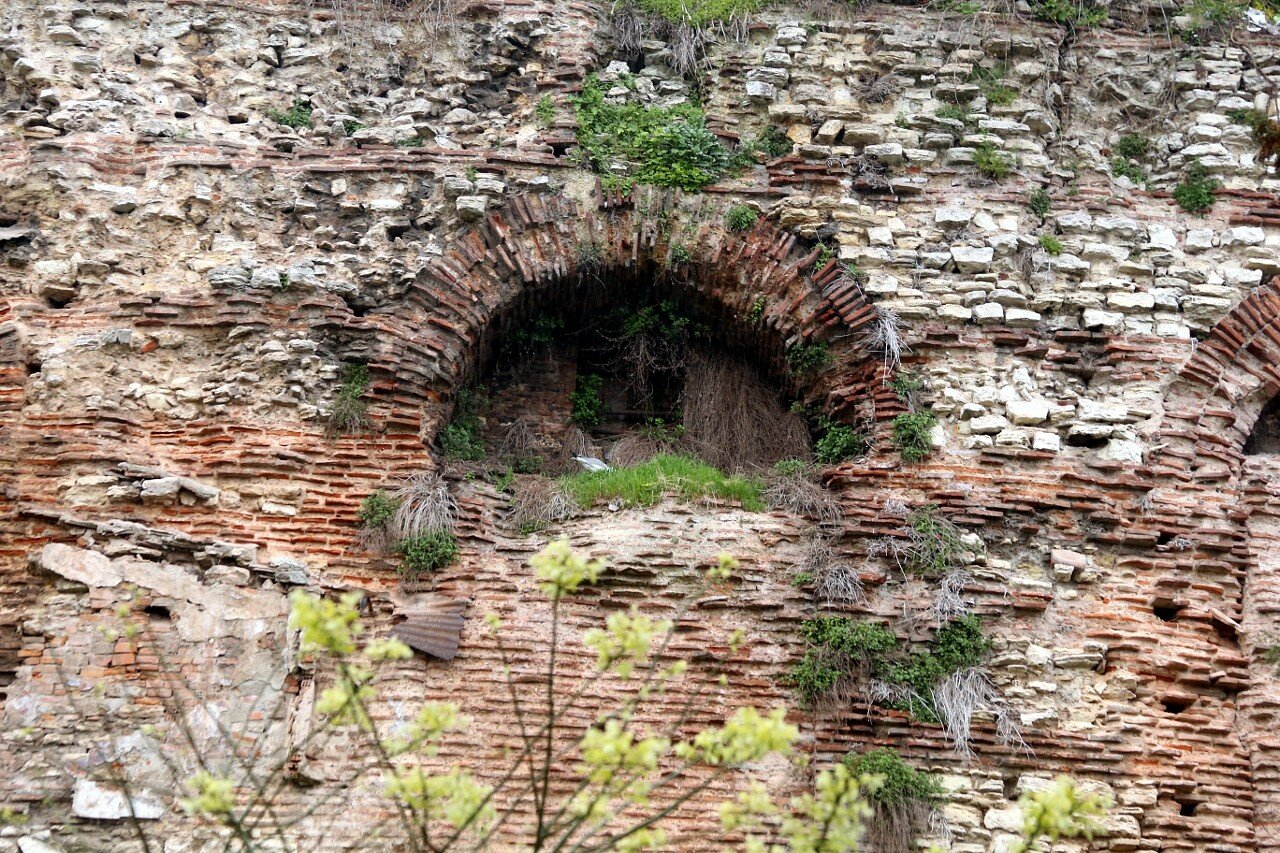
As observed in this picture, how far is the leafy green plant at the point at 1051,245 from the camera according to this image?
26.1 ft

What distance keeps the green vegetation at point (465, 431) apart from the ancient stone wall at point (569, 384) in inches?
5.2

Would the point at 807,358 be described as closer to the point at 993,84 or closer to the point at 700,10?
the point at 993,84

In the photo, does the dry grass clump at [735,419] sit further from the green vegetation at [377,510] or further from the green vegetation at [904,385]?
the green vegetation at [377,510]

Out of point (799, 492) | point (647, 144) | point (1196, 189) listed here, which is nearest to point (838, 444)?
point (799, 492)

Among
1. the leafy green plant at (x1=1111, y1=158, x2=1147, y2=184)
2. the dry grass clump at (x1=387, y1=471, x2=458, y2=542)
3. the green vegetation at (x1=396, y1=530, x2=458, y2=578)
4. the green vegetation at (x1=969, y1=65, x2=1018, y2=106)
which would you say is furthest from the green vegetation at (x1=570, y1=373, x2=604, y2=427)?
the leafy green plant at (x1=1111, y1=158, x2=1147, y2=184)

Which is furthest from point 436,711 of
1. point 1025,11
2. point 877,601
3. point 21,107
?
point 1025,11

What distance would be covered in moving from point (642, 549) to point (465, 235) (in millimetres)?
2376

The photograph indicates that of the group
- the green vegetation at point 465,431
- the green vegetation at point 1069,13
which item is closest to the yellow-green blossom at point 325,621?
the green vegetation at point 465,431

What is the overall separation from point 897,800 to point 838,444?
220 cm

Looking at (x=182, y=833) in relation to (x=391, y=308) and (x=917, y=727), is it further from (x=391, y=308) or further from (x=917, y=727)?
(x=917, y=727)

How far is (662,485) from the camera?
7.32 m

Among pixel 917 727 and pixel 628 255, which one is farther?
pixel 628 255

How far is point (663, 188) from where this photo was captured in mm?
8055

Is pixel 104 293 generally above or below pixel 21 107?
below
